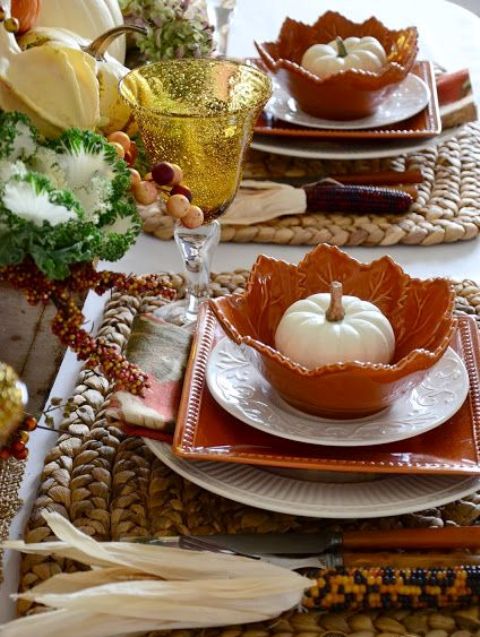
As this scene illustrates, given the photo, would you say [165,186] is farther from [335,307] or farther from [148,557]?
[148,557]

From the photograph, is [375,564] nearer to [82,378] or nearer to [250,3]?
[82,378]

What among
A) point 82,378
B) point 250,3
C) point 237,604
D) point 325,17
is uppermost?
point 250,3

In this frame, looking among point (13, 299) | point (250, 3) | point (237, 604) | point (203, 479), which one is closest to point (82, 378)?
point (13, 299)

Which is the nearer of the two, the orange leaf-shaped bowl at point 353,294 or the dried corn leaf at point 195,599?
the dried corn leaf at point 195,599

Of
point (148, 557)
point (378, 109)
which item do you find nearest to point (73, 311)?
point (148, 557)

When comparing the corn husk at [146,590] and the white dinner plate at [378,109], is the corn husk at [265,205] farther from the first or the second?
the corn husk at [146,590]

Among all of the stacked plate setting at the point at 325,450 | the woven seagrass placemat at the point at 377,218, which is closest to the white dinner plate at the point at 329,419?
the stacked plate setting at the point at 325,450

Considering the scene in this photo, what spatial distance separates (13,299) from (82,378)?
3.7 inches

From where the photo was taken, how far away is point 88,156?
2.49 ft

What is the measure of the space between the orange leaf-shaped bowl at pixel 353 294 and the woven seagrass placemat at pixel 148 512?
0.30 ft

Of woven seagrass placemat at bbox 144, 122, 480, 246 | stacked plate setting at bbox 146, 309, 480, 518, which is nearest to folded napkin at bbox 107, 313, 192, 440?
stacked plate setting at bbox 146, 309, 480, 518

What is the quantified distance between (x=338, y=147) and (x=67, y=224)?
71 centimetres

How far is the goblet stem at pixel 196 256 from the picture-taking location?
3.36 ft

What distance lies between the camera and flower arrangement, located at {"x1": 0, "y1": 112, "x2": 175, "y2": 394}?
2.18ft
